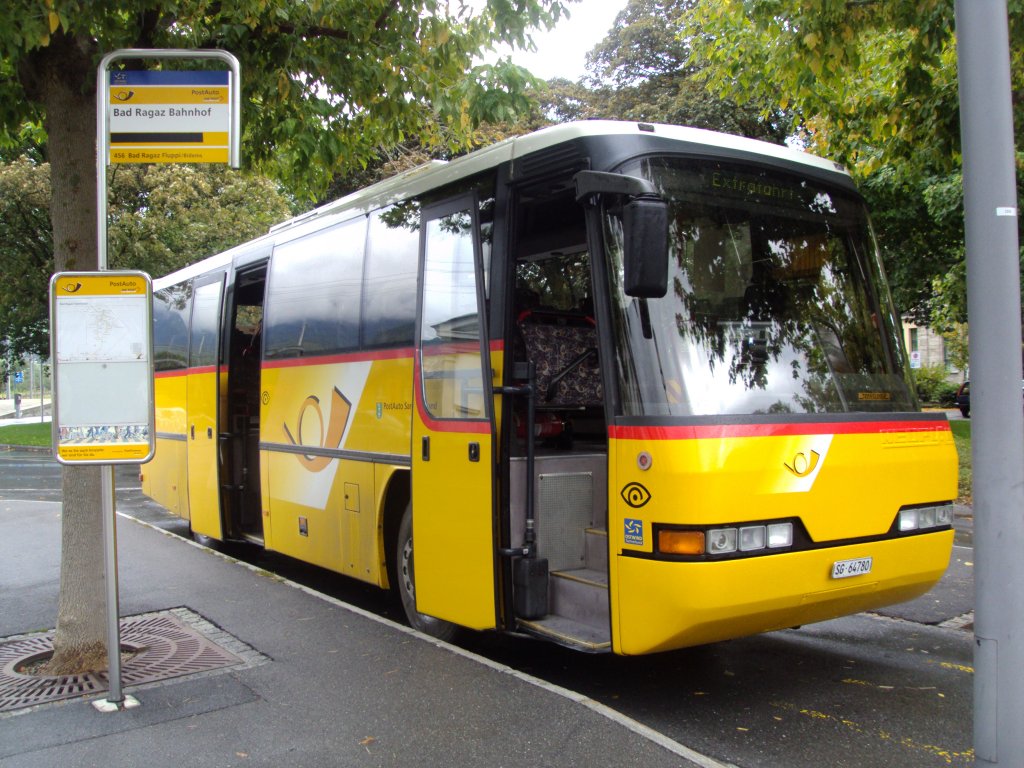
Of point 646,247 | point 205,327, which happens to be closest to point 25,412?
point 205,327

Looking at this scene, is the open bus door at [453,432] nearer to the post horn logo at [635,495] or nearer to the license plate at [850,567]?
the post horn logo at [635,495]

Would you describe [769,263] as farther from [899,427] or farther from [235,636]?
[235,636]

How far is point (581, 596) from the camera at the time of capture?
209 inches

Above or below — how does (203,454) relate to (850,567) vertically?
above

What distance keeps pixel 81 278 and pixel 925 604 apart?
259 inches

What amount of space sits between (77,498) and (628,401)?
335cm

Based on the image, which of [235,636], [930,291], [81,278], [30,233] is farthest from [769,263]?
[30,233]

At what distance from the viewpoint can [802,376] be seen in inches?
199

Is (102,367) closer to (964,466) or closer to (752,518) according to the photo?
(752,518)

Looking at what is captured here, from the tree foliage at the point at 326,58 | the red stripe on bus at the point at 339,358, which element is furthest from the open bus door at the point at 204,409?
the tree foliage at the point at 326,58

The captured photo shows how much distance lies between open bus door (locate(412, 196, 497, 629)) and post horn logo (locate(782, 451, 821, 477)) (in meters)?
1.71

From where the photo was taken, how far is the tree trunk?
18.3 ft

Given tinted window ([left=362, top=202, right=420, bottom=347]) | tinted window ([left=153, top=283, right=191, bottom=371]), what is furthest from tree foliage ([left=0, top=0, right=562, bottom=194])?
tinted window ([left=153, top=283, right=191, bottom=371])

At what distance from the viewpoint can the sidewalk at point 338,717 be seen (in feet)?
14.0
